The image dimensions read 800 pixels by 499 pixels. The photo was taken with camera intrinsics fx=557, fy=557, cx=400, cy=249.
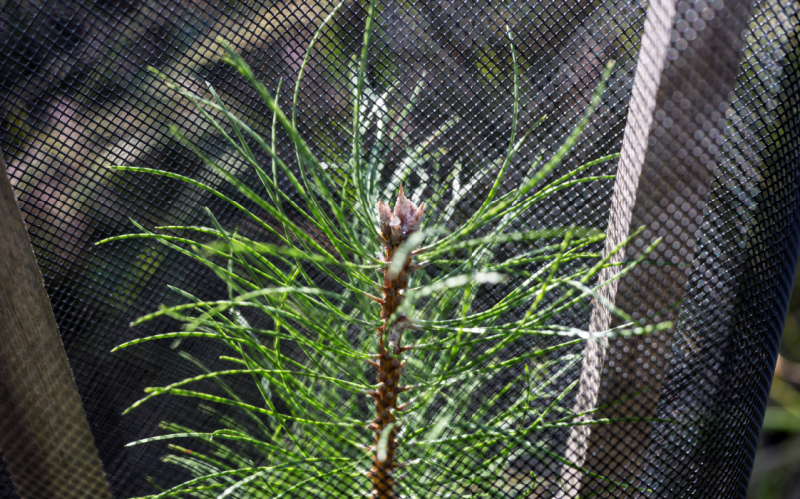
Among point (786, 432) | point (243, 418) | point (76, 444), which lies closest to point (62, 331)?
point (76, 444)

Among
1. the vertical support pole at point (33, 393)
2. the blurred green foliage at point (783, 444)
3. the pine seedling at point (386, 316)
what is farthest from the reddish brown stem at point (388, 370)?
the blurred green foliage at point (783, 444)

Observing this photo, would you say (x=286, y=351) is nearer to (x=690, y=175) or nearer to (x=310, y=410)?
(x=310, y=410)

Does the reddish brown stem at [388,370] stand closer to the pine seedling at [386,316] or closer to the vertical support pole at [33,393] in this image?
the pine seedling at [386,316]

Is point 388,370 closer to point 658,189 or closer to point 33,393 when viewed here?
point 658,189

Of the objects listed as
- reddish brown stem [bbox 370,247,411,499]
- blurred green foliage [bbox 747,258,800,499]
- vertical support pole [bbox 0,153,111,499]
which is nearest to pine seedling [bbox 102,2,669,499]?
reddish brown stem [bbox 370,247,411,499]

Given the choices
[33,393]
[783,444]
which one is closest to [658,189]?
[33,393]

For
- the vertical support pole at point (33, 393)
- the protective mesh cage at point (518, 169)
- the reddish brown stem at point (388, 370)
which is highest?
the protective mesh cage at point (518, 169)

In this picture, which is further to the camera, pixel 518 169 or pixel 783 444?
pixel 783 444

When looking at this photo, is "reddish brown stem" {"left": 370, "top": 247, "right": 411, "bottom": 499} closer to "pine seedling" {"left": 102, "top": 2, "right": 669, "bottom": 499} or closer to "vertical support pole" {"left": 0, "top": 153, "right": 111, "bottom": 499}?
"pine seedling" {"left": 102, "top": 2, "right": 669, "bottom": 499}

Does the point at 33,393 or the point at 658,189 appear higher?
the point at 658,189
